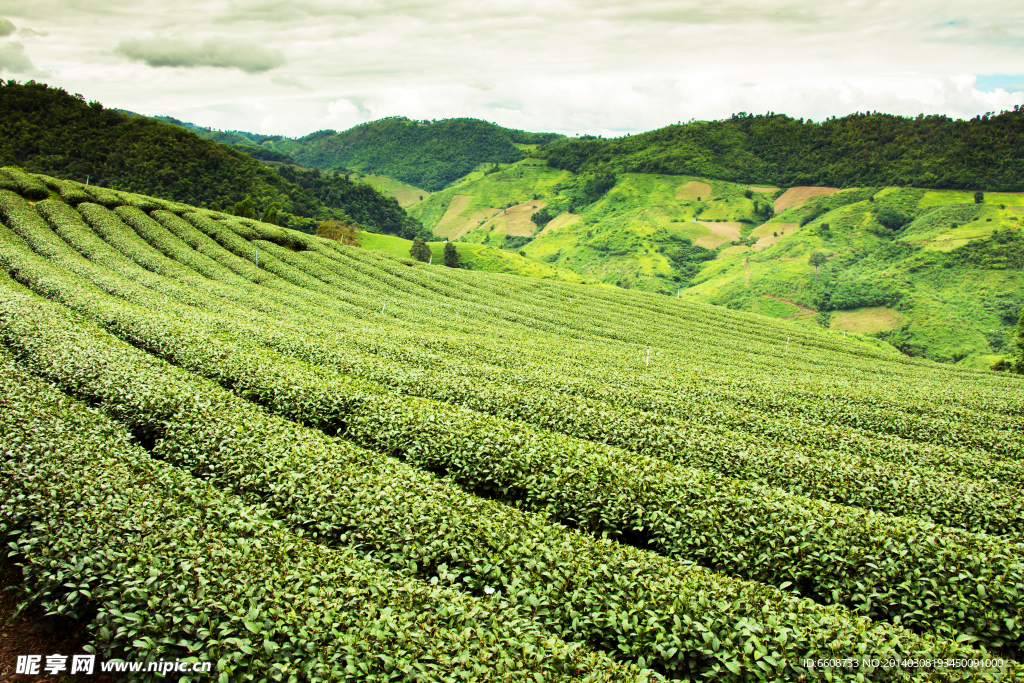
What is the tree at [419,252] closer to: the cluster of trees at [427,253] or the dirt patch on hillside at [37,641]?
Answer: the cluster of trees at [427,253]

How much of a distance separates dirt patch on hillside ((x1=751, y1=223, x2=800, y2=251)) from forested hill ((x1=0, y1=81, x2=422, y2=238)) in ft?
445

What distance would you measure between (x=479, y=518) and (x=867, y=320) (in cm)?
14469

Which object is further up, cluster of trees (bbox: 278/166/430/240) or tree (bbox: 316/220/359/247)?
cluster of trees (bbox: 278/166/430/240)

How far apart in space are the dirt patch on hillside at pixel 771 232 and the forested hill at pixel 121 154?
136 metres

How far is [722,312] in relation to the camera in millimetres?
70312

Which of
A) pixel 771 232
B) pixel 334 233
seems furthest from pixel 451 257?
pixel 771 232

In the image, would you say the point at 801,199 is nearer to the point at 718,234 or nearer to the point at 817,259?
the point at 718,234

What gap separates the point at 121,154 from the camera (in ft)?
343

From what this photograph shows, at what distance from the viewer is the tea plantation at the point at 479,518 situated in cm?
660

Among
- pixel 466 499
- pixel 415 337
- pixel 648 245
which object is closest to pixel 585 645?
pixel 466 499

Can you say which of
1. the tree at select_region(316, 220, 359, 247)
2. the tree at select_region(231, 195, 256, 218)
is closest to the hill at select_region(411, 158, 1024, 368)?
the tree at select_region(316, 220, 359, 247)

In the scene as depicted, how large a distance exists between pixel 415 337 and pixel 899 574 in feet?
76.6

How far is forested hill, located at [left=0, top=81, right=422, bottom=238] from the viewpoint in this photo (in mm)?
98625

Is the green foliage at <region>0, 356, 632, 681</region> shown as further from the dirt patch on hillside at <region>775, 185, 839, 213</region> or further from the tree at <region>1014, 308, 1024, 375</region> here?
the dirt patch on hillside at <region>775, 185, 839, 213</region>
